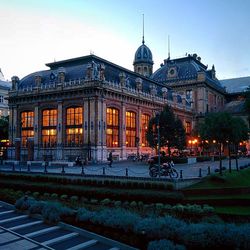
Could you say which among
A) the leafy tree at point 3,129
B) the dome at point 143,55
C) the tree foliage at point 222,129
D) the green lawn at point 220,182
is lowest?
the green lawn at point 220,182

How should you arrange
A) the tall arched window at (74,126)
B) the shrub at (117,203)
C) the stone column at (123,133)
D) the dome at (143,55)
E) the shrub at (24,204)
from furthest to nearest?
the dome at (143,55) < the stone column at (123,133) < the tall arched window at (74,126) < the shrub at (117,203) < the shrub at (24,204)

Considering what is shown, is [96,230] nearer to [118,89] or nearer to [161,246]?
[161,246]

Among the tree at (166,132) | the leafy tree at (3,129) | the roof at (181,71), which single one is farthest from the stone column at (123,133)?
the roof at (181,71)

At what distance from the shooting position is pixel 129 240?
1370 centimetres

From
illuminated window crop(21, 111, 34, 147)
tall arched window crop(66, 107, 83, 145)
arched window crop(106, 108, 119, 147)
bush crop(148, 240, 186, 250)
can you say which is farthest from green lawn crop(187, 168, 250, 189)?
illuminated window crop(21, 111, 34, 147)

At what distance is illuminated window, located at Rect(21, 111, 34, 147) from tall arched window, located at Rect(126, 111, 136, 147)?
17.7 m

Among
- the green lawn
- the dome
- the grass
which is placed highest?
the dome

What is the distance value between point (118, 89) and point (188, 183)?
33.3m

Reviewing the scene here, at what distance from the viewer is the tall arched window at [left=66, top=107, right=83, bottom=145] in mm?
55125

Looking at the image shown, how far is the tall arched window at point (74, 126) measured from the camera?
55.1 m

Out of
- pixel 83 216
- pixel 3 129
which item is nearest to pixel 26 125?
pixel 3 129

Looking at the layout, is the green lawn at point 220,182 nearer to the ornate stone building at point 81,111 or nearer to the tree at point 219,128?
the tree at point 219,128

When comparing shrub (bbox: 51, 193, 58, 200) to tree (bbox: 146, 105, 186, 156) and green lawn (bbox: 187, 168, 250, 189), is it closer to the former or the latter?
green lawn (bbox: 187, 168, 250, 189)

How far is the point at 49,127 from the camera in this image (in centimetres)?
5912
